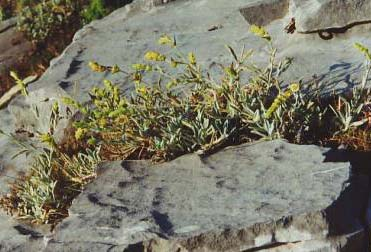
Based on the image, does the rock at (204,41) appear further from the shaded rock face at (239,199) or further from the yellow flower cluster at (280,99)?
the yellow flower cluster at (280,99)

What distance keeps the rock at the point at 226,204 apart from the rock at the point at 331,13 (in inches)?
71.6

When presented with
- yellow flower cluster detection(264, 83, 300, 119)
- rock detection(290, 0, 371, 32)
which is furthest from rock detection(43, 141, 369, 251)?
rock detection(290, 0, 371, 32)

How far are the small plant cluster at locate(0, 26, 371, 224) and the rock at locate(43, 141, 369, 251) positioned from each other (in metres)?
0.18

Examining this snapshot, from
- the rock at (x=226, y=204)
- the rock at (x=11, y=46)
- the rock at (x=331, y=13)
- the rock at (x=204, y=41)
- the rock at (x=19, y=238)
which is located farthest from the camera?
the rock at (x=11, y=46)

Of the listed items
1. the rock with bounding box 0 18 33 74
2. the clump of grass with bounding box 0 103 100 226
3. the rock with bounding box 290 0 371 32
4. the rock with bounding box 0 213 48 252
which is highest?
the rock with bounding box 290 0 371 32

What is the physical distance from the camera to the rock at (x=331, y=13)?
22.9ft

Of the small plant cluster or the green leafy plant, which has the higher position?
the small plant cluster

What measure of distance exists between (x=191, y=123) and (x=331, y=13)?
6.63ft

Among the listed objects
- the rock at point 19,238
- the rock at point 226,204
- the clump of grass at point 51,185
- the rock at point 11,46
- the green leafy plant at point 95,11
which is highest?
the rock at point 226,204

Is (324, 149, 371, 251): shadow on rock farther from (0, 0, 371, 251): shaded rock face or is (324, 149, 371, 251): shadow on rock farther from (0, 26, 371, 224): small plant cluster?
(0, 26, 371, 224): small plant cluster

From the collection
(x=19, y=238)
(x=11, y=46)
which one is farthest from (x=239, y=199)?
(x=11, y=46)

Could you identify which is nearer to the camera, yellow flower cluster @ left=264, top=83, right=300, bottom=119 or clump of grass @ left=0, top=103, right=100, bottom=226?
yellow flower cluster @ left=264, top=83, right=300, bottom=119

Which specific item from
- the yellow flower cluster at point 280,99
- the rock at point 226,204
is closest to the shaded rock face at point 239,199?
the rock at point 226,204

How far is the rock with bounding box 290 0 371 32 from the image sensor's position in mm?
6965
